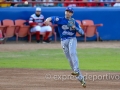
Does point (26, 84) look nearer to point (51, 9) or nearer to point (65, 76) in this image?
point (65, 76)

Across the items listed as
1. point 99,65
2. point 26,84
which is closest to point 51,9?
point 99,65

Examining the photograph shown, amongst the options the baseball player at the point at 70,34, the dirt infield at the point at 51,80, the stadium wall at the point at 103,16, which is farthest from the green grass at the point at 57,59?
the baseball player at the point at 70,34

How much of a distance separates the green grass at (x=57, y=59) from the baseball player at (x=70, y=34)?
3820mm

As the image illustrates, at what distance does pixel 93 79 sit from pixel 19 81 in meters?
1.83

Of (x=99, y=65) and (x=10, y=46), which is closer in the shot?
(x=99, y=65)

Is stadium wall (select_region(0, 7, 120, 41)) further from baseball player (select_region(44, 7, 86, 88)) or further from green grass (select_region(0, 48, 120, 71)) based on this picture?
baseball player (select_region(44, 7, 86, 88))

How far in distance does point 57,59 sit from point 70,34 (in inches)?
245

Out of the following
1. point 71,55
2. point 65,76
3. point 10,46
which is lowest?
point 10,46

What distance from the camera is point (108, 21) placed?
23719mm

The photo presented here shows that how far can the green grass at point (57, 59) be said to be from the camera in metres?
14.9

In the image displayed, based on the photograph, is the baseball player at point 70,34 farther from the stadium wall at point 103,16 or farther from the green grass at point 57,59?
the stadium wall at point 103,16

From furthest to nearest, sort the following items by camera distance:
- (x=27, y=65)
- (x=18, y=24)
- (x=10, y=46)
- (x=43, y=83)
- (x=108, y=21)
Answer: (x=108, y=21)
(x=18, y=24)
(x=10, y=46)
(x=27, y=65)
(x=43, y=83)
